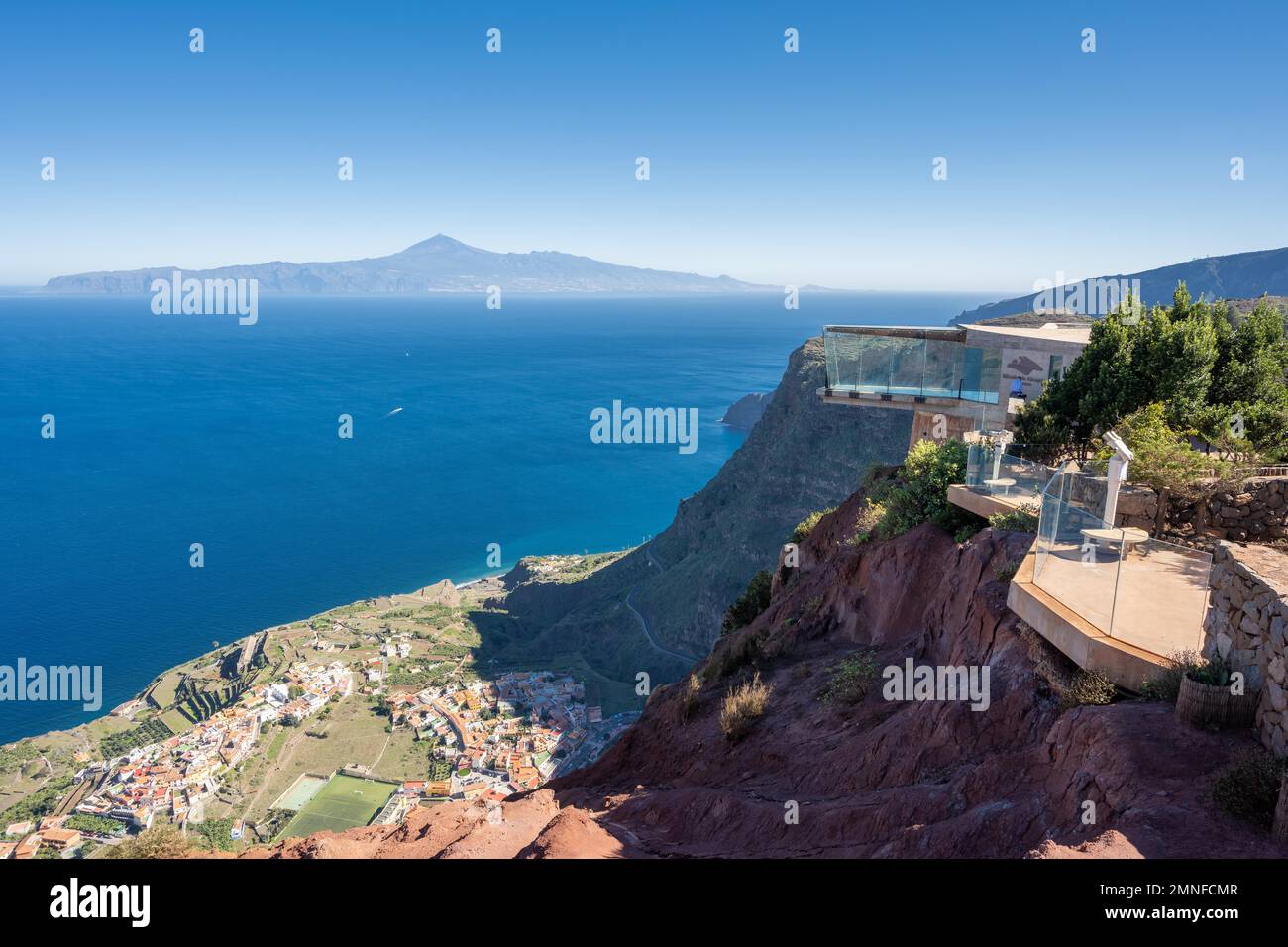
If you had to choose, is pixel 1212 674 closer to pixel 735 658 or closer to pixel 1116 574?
pixel 1116 574

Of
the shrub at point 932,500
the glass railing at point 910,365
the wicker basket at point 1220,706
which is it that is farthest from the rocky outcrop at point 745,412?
the wicker basket at point 1220,706

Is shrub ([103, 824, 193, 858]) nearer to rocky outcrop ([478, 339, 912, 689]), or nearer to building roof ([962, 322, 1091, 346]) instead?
building roof ([962, 322, 1091, 346])

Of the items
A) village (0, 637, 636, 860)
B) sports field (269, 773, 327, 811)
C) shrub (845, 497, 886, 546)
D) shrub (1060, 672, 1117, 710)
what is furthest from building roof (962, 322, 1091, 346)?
sports field (269, 773, 327, 811)

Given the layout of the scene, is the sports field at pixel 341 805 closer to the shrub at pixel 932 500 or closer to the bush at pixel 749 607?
the bush at pixel 749 607

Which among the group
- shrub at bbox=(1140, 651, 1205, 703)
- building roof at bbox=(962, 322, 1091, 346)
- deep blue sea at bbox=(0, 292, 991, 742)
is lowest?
deep blue sea at bbox=(0, 292, 991, 742)

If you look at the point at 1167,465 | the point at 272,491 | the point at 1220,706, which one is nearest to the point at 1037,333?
the point at 1167,465
